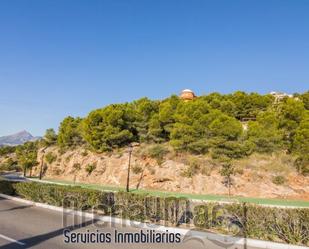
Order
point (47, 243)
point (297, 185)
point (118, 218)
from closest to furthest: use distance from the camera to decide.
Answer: point (47, 243), point (118, 218), point (297, 185)

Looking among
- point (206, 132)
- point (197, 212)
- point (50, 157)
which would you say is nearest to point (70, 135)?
point (50, 157)

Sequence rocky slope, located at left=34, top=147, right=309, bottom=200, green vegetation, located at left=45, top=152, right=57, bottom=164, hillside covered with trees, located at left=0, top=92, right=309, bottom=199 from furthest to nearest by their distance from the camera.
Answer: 1. green vegetation, located at left=45, top=152, right=57, bottom=164
2. hillside covered with trees, located at left=0, top=92, right=309, bottom=199
3. rocky slope, located at left=34, top=147, right=309, bottom=200

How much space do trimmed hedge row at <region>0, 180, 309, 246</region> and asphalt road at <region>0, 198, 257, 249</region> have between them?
34.4 inches

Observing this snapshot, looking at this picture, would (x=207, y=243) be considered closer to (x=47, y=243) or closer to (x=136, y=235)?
(x=136, y=235)

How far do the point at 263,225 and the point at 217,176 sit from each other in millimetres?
18381

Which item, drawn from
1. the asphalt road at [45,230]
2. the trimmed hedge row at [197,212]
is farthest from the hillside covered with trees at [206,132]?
the asphalt road at [45,230]

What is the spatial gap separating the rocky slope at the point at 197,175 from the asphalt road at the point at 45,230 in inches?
629

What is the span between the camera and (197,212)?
8984mm

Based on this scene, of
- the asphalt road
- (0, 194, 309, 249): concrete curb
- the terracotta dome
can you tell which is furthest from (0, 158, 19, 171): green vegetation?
(0, 194, 309, 249): concrete curb

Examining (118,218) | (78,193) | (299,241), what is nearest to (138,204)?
(118,218)

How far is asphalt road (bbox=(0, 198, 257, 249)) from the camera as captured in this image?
7.04m

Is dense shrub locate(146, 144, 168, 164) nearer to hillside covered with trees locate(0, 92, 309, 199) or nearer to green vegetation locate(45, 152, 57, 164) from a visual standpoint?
hillside covered with trees locate(0, 92, 309, 199)

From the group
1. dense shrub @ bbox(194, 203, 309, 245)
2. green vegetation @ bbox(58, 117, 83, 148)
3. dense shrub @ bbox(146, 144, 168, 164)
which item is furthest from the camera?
green vegetation @ bbox(58, 117, 83, 148)

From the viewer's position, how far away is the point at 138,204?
10.1 metres
